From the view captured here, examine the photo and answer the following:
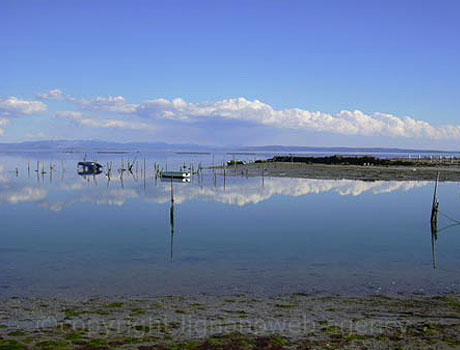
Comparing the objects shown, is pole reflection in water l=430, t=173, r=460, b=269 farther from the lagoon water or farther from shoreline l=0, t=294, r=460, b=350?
shoreline l=0, t=294, r=460, b=350

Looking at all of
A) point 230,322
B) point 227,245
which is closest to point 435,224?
point 227,245

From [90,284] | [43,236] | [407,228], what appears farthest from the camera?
[407,228]

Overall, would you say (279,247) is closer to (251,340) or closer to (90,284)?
(90,284)

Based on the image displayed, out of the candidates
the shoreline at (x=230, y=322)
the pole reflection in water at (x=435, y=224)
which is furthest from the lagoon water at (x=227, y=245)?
the shoreline at (x=230, y=322)

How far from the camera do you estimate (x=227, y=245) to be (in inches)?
947

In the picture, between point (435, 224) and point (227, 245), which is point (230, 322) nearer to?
point (227, 245)

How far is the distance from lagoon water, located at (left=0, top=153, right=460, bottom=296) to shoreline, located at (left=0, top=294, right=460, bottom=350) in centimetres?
132

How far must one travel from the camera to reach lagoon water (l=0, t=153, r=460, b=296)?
1656cm

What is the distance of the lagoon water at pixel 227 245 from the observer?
16.6 metres

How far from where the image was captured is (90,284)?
53.9 ft

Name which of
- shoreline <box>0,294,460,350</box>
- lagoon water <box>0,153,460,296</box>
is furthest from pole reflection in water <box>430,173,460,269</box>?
shoreline <box>0,294,460,350</box>

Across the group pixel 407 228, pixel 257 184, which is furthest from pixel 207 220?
pixel 257 184

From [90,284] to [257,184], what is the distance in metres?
44.2

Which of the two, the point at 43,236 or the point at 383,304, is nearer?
the point at 383,304
